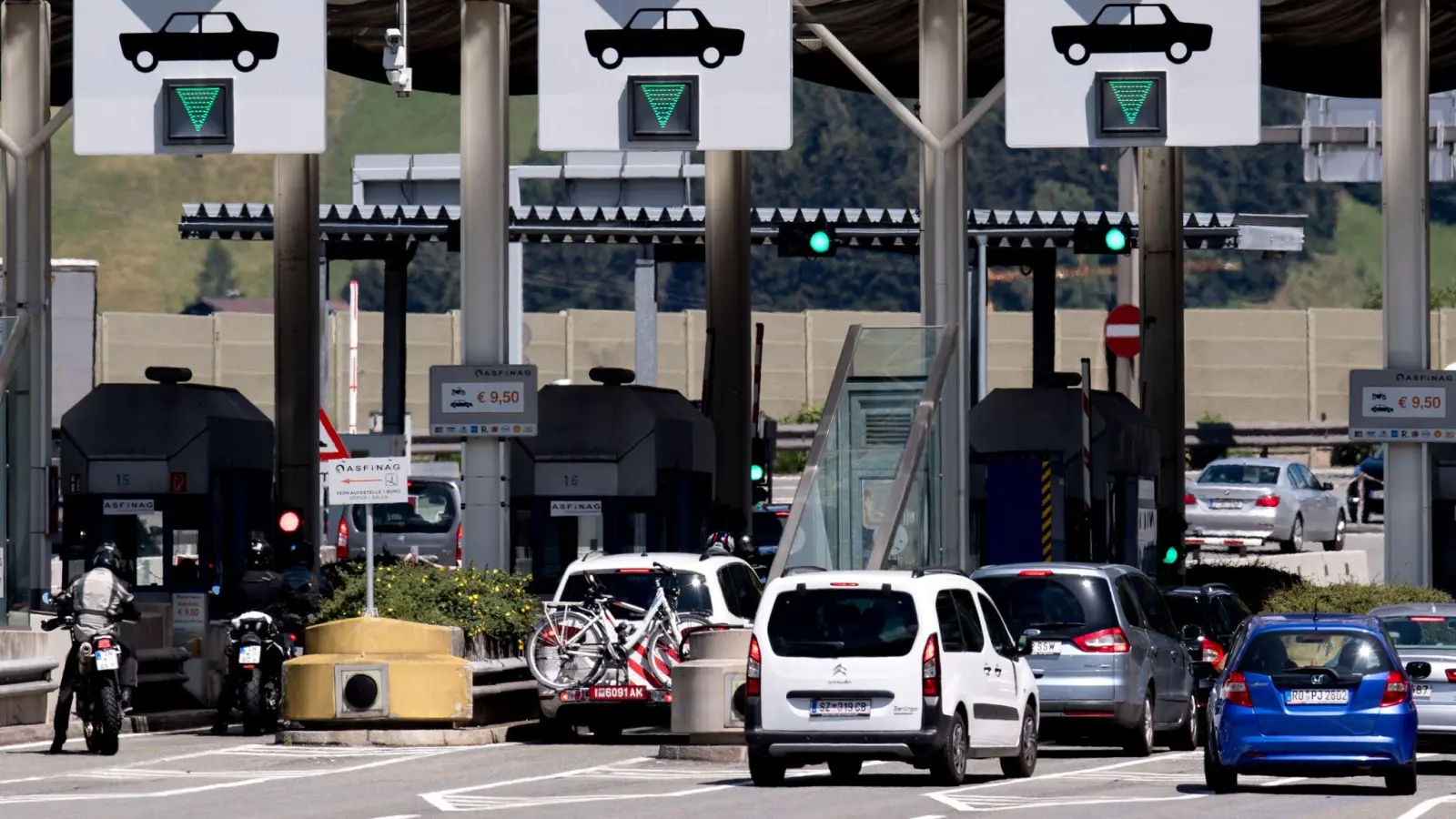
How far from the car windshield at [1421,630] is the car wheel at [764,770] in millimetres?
5792

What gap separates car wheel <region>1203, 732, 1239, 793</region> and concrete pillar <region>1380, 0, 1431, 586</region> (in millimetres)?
12265

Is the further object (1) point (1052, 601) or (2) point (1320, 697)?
(1) point (1052, 601)

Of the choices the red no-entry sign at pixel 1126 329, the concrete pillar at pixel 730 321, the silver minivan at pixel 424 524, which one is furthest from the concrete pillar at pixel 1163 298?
the silver minivan at pixel 424 524

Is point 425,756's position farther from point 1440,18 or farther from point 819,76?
point 819,76

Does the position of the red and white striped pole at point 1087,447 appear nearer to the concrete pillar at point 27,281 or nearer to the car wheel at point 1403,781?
the concrete pillar at point 27,281

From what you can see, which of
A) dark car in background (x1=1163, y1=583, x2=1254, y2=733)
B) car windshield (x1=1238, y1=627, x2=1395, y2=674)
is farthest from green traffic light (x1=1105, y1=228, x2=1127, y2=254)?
car windshield (x1=1238, y1=627, x2=1395, y2=674)

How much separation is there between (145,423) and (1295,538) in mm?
23887

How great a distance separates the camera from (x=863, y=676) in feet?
64.1

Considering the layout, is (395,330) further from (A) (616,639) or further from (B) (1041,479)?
(A) (616,639)

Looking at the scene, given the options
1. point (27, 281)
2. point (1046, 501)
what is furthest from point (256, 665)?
point (1046, 501)

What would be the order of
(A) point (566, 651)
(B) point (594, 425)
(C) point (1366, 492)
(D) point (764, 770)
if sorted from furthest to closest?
1. (C) point (1366, 492)
2. (B) point (594, 425)
3. (A) point (566, 651)
4. (D) point (764, 770)

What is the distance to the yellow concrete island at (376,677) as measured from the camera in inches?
938

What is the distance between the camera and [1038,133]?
27.8 meters

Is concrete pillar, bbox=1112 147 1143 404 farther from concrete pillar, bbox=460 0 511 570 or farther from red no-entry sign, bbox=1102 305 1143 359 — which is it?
concrete pillar, bbox=460 0 511 570
